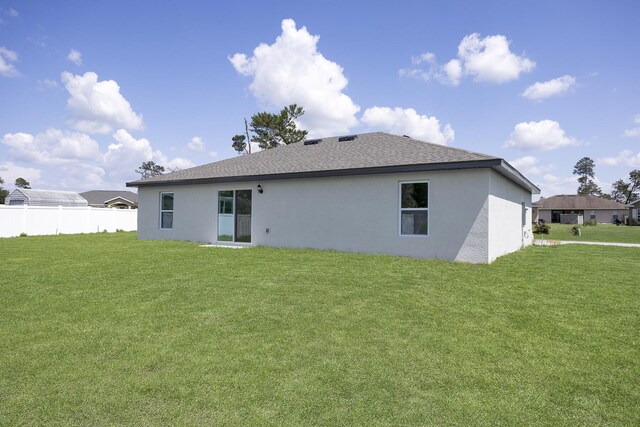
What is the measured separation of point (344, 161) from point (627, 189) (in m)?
87.0

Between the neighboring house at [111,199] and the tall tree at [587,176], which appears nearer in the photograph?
the neighboring house at [111,199]

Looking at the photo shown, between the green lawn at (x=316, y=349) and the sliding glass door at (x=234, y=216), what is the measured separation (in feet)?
19.0

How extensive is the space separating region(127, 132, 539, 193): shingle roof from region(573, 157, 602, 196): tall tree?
7624cm

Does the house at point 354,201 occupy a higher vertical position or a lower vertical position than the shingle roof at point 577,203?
lower

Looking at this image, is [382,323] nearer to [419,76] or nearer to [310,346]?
[310,346]

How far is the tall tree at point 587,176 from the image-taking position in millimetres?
75875

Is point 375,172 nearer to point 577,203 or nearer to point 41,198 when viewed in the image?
point 41,198

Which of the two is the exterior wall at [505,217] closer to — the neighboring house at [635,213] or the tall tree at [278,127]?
the tall tree at [278,127]

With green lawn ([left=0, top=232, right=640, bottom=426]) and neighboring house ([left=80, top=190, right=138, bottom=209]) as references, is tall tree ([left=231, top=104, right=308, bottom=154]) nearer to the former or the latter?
neighboring house ([left=80, top=190, right=138, bottom=209])

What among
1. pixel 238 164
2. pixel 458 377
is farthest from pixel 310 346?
pixel 238 164

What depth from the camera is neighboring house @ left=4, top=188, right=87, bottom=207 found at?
35.1m

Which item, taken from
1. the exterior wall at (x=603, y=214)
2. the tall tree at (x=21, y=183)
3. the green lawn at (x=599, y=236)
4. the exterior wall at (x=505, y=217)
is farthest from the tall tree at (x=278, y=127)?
the tall tree at (x=21, y=183)

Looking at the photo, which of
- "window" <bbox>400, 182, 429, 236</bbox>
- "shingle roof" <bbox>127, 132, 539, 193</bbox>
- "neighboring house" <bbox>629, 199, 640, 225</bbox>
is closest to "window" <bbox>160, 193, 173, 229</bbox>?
"shingle roof" <bbox>127, 132, 539, 193</bbox>

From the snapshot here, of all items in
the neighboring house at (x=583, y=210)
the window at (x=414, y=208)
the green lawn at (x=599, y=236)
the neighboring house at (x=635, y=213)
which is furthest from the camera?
the neighboring house at (x=583, y=210)
